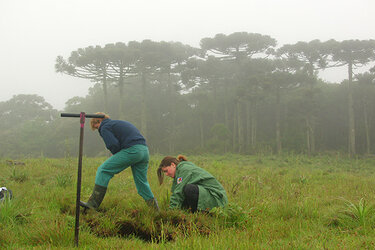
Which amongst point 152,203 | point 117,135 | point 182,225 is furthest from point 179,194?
point 117,135

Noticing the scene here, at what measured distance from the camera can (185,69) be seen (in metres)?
30.0

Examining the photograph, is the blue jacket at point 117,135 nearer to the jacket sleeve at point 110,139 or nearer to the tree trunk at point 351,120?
the jacket sleeve at point 110,139

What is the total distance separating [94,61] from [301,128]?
70.0ft

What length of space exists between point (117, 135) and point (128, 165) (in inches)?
16.7

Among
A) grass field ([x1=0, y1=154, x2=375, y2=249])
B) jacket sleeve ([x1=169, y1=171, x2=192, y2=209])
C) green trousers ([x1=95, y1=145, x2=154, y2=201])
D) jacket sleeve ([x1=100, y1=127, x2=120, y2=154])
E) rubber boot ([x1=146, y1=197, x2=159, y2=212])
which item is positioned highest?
jacket sleeve ([x1=100, y1=127, x2=120, y2=154])

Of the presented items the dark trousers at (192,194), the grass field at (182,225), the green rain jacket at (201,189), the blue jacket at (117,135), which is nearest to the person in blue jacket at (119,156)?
the blue jacket at (117,135)

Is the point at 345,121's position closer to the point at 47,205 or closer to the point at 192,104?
the point at 192,104

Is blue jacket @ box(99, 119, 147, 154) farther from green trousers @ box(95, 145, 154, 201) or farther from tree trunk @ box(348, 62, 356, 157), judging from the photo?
tree trunk @ box(348, 62, 356, 157)

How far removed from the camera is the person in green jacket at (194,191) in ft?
11.8

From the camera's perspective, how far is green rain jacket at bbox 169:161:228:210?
360cm

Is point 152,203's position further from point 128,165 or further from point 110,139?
point 110,139

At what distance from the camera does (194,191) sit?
11.8 feet

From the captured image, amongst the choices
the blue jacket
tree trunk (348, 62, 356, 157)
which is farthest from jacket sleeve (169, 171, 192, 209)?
tree trunk (348, 62, 356, 157)

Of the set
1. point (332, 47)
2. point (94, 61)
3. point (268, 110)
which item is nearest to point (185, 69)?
point (94, 61)
